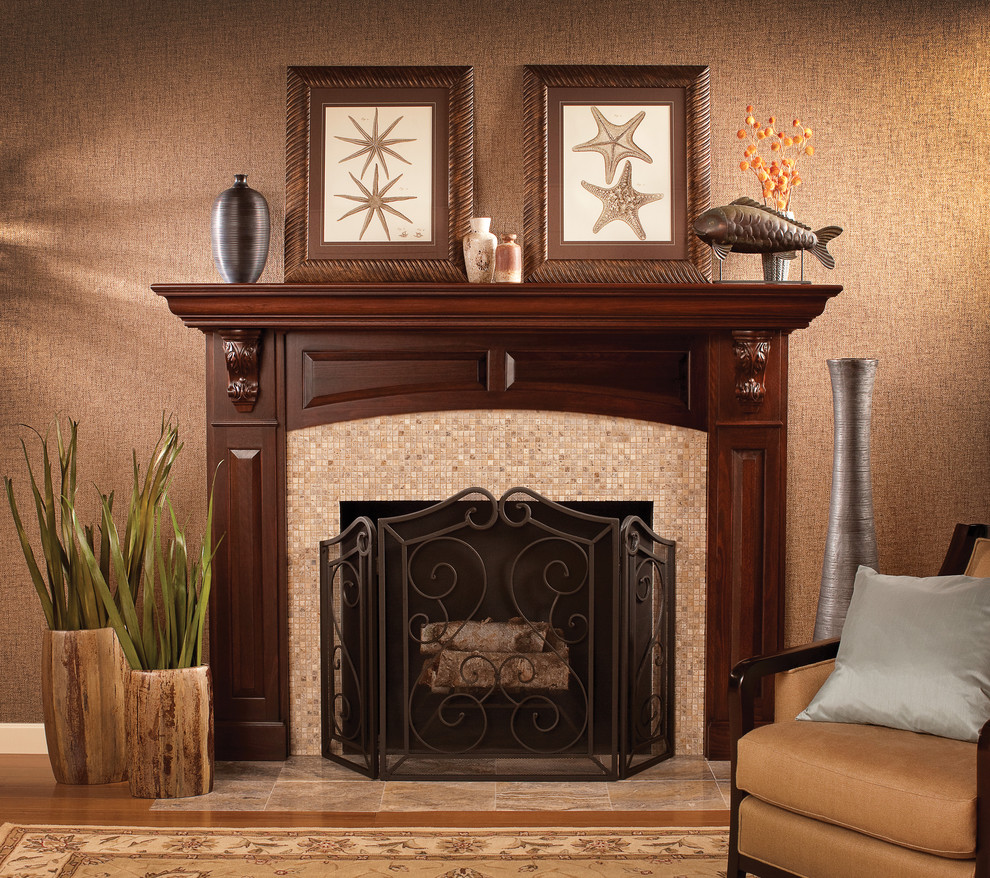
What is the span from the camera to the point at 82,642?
2.81 meters

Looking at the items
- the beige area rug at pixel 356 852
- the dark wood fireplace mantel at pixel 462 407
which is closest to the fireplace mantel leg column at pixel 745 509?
the dark wood fireplace mantel at pixel 462 407

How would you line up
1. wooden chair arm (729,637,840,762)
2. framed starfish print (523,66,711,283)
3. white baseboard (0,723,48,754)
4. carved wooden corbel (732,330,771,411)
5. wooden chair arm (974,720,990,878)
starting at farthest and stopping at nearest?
white baseboard (0,723,48,754) → framed starfish print (523,66,711,283) → carved wooden corbel (732,330,771,411) → wooden chair arm (729,637,840,762) → wooden chair arm (974,720,990,878)

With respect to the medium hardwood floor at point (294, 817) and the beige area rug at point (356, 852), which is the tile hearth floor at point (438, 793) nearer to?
the medium hardwood floor at point (294, 817)

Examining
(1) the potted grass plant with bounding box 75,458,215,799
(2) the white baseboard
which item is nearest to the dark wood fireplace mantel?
(1) the potted grass plant with bounding box 75,458,215,799

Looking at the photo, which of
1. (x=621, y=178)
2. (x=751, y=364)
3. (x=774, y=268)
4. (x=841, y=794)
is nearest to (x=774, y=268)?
(x=774, y=268)

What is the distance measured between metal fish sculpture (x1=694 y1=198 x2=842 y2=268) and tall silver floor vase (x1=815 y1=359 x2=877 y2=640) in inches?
15.2

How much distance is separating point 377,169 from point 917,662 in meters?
2.20

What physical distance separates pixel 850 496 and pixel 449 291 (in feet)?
4.60

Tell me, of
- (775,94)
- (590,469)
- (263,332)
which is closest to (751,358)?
(590,469)

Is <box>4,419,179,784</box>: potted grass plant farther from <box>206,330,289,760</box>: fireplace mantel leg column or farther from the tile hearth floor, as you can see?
the tile hearth floor

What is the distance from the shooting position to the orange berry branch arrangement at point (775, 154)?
116 inches

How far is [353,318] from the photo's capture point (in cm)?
286

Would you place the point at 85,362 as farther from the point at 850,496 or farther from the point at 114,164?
the point at 850,496

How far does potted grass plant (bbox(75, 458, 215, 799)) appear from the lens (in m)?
2.67
